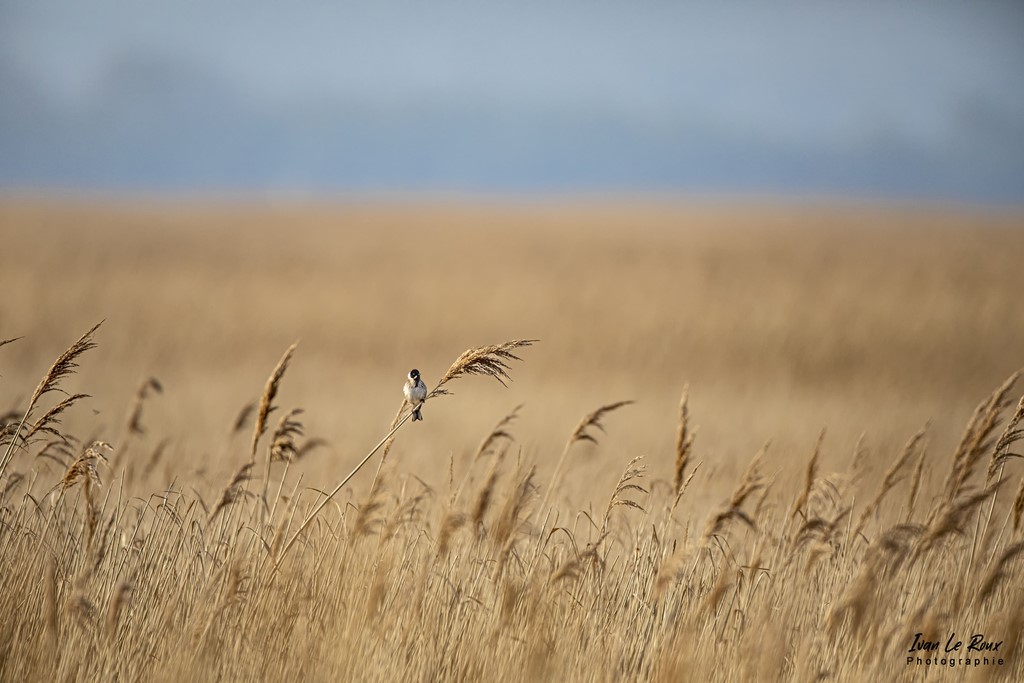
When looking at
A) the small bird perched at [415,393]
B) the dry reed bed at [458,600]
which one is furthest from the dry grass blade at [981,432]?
the small bird perched at [415,393]

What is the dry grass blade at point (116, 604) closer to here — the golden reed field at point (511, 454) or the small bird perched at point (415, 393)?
the golden reed field at point (511, 454)

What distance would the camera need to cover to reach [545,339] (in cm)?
1811

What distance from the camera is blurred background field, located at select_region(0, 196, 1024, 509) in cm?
1106

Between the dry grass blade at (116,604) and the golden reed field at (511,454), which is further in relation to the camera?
the golden reed field at (511,454)

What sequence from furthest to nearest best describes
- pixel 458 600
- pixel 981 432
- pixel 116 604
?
1. pixel 981 432
2. pixel 458 600
3. pixel 116 604

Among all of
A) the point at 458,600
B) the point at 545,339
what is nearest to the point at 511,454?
the point at 458,600

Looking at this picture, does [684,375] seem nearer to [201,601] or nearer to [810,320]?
[810,320]

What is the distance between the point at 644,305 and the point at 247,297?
9084 millimetres

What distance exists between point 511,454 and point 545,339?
8.63 m

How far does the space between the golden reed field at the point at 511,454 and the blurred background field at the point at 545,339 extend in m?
0.10

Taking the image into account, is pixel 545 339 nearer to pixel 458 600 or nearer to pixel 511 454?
pixel 511 454

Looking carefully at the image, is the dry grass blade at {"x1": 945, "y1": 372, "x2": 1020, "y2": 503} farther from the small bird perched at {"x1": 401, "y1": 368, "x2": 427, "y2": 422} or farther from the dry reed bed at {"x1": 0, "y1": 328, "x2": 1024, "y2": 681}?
the small bird perched at {"x1": 401, "y1": 368, "x2": 427, "y2": 422}

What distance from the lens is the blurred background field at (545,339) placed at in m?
11.1

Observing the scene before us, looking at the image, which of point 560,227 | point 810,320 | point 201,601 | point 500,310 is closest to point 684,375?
point 810,320
